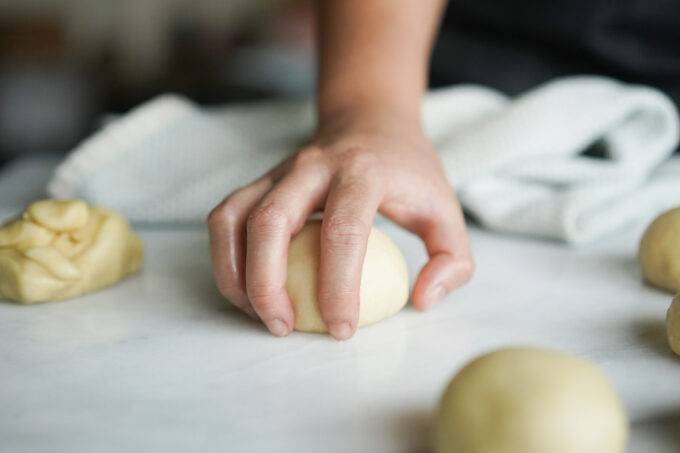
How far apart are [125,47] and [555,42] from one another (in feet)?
13.5

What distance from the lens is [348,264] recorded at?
837 mm

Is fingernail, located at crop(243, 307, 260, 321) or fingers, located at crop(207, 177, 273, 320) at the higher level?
fingers, located at crop(207, 177, 273, 320)

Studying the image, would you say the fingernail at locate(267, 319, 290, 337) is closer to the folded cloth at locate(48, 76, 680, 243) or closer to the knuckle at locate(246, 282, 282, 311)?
the knuckle at locate(246, 282, 282, 311)

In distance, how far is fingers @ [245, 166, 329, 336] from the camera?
0.85 meters

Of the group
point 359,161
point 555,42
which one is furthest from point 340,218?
point 555,42

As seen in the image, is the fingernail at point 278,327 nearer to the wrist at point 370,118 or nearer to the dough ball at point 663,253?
the wrist at point 370,118

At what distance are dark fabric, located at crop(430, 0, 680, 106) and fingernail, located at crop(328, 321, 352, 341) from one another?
109cm

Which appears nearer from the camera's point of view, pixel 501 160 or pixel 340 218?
pixel 340 218

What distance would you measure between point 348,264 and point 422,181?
0.23 metres

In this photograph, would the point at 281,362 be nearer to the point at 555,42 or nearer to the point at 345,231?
the point at 345,231

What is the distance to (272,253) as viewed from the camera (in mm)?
853

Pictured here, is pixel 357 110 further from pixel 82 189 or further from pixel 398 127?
pixel 82 189

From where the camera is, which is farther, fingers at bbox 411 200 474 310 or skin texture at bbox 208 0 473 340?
fingers at bbox 411 200 474 310

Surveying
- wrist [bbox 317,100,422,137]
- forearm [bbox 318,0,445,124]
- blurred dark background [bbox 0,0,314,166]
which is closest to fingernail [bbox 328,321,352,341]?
wrist [bbox 317,100,422,137]
